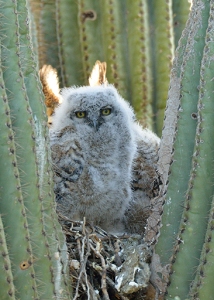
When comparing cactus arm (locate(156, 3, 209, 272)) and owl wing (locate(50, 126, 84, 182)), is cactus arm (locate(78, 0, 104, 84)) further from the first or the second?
cactus arm (locate(156, 3, 209, 272))

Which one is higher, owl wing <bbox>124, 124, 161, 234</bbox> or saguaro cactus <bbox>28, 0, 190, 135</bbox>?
saguaro cactus <bbox>28, 0, 190, 135</bbox>

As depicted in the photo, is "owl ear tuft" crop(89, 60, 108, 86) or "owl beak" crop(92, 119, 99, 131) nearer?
"owl beak" crop(92, 119, 99, 131)

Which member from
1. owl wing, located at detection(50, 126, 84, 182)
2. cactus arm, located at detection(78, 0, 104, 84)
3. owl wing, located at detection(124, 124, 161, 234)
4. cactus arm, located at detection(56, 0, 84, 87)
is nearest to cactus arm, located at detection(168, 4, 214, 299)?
owl wing, located at detection(50, 126, 84, 182)

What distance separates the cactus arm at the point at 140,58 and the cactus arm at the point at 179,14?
1.68 ft

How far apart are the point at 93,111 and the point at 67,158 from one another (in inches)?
18.0

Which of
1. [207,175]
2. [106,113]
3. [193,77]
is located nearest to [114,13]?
[106,113]

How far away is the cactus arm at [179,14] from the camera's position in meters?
5.88

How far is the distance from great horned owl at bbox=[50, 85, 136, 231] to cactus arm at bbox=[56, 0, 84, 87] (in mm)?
1325

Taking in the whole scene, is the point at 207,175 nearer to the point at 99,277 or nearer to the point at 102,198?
the point at 99,277

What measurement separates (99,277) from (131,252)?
0.21 metres

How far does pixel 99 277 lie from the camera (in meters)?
3.31

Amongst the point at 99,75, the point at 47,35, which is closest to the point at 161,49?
the point at 99,75

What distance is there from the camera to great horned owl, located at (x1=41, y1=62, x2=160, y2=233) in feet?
13.5

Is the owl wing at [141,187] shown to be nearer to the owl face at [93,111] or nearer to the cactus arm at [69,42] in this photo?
the owl face at [93,111]
